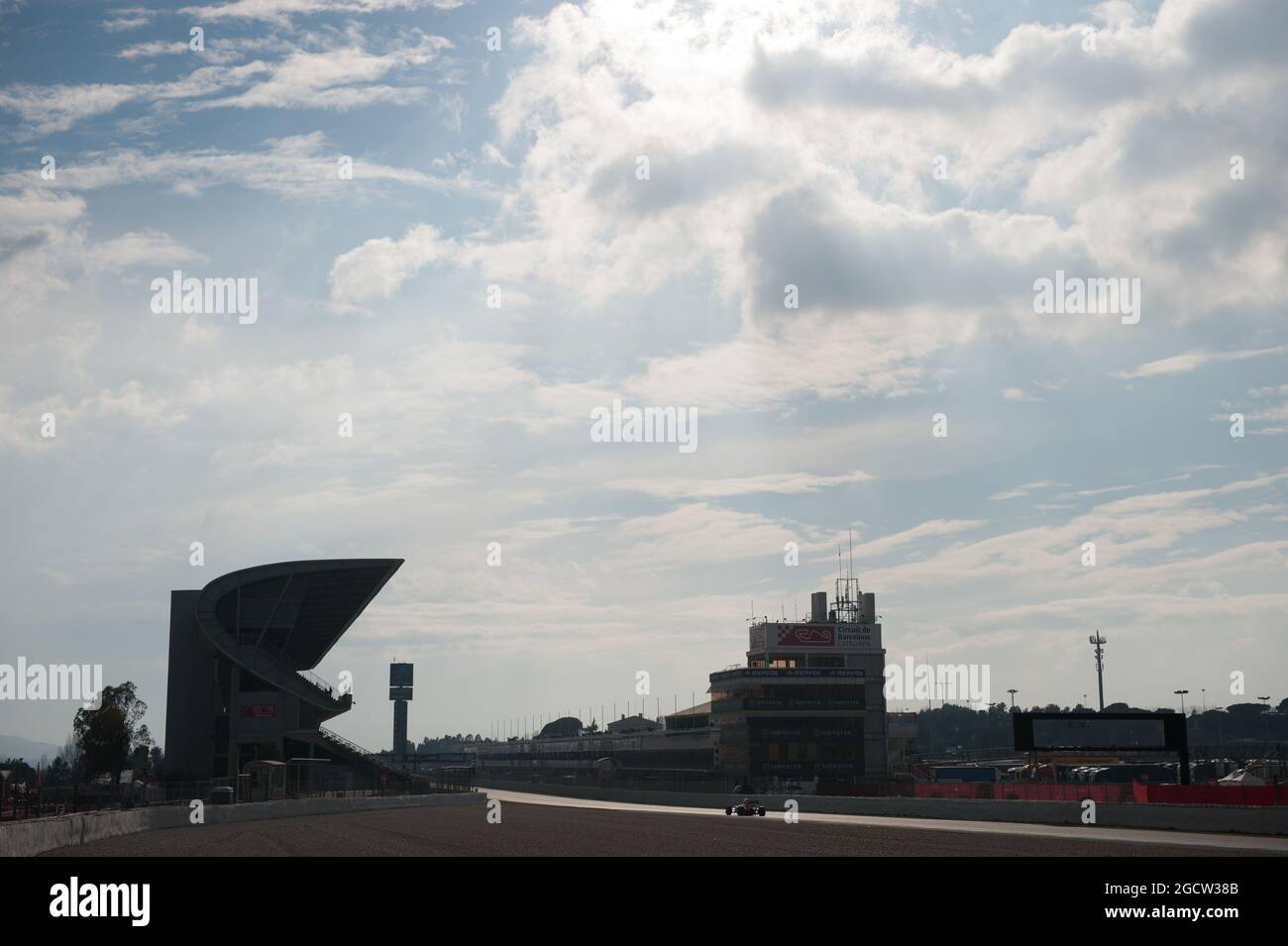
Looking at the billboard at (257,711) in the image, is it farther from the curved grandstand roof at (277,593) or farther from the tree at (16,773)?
the tree at (16,773)

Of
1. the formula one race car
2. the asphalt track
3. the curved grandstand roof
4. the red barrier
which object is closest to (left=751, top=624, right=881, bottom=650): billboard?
the curved grandstand roof

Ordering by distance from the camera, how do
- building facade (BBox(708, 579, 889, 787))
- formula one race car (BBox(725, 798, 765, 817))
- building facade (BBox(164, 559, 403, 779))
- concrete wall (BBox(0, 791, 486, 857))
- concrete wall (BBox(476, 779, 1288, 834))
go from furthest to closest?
1. building facade (BBox(708, 579, 889, 787))
2. building facade (BBox(164, 559, 403, 779))
3. formula one race car (BBox(725, 798, 765, 817))
4. concrete wall (BBox(476, 779, 1288, 834))
5. concrete wall (BBox(0, 791, 486, 857))

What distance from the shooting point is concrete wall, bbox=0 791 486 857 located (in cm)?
3231

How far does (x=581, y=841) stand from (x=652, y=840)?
2.64m

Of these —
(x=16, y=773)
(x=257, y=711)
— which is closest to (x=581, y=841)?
(x=257, y=711)

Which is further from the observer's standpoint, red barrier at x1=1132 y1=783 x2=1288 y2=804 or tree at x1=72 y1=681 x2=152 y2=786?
tree at x1=72 y1=681 x2=152 y2=786

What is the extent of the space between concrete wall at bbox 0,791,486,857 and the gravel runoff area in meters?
0.57

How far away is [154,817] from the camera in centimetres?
5144

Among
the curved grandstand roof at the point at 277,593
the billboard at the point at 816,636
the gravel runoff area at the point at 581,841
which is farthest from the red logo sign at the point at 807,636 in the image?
the gravel runoff area at the point at 581,841

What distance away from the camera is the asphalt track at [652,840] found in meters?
35.4

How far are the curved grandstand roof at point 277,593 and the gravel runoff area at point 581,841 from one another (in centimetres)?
3748

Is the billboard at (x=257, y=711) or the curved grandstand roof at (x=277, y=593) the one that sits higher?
the curved grandstand roof at (x=277, y=593)

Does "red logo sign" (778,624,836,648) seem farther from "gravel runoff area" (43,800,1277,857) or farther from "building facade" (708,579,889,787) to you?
"gravel runoff area" (43,800,1277,857)
